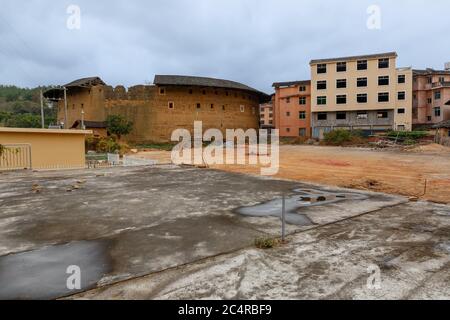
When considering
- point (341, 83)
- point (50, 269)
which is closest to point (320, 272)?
point (50, 269)

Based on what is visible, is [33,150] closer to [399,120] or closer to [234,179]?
[234,179]

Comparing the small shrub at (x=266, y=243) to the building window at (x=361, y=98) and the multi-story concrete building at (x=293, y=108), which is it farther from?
the multi-story concrete building at (x=293, y=108)

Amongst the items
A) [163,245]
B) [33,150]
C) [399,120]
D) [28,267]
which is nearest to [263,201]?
[163,245]

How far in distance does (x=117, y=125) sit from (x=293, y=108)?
25373mm

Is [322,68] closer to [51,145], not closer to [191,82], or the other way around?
[191,82]

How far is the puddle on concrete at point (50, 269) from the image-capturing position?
325 centimetres

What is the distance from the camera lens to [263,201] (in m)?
7.89

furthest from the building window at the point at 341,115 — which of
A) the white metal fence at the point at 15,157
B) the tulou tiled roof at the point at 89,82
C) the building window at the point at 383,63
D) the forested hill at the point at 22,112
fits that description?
the forested hill at the point at 22,112

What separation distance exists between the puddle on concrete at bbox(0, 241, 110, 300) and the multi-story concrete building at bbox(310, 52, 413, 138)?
1688 inches

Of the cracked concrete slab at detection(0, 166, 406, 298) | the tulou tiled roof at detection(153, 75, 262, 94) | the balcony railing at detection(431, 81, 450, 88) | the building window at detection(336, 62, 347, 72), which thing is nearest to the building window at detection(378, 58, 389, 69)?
the building window at detection(336, 62, 347, 72)

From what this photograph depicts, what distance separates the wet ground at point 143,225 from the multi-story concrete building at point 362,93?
119 ft
